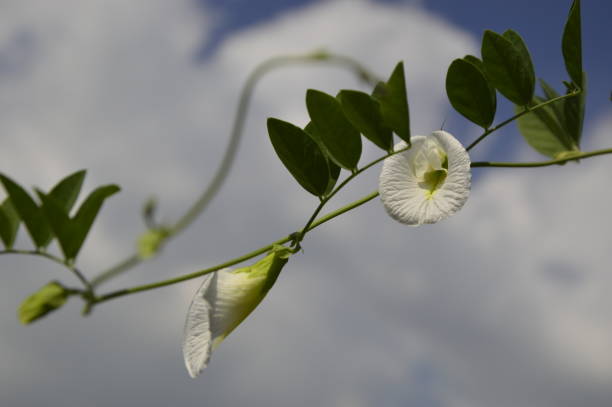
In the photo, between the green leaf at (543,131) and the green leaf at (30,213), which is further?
the green leaf at (543,131)

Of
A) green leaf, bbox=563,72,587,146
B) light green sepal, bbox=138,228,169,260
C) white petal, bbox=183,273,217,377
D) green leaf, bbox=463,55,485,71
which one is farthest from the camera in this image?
light green sepal, bbox=138,228,169,260

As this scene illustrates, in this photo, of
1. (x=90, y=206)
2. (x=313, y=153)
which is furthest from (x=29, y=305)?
(x=313, y=153)

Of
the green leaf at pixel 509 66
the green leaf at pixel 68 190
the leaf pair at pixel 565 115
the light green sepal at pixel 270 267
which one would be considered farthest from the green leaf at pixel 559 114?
the green leaf at pixel 68 190

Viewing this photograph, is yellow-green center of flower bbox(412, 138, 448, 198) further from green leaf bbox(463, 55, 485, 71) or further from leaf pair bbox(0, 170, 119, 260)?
leaf pair bbox(0, 170, 119, 260)

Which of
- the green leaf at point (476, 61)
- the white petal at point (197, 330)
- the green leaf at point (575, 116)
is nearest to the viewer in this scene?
the white petal at point (197, 330)

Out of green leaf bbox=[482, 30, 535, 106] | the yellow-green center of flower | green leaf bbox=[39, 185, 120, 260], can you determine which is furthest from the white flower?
green leaf bbox=[39, 185, 120, 260]

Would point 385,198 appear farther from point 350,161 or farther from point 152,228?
point 152,228

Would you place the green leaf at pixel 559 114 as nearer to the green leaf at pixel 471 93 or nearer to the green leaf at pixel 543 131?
the green leaf at pixel 543 131

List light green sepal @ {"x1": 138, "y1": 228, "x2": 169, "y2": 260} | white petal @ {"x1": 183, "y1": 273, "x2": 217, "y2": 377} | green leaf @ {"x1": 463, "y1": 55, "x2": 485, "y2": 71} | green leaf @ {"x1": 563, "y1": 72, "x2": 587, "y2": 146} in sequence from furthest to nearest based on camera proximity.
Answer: light green sepal @ {"x1": 138, "y1": 228, "x2": 169, "y2": 260} → green leaf @ {"x1": 563, "y1": 72, "x2": 587, "y2": 146} → green leaf @ {"x1": 463, "y1": 55, "x2": 485, "y2": 71} → white petal @ {"x1": 183, "y1": 273, "x2": 217, "y2": 377}

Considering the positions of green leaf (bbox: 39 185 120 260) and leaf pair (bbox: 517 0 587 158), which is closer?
Result: green leaf (bbox: 39 185 120 260)
